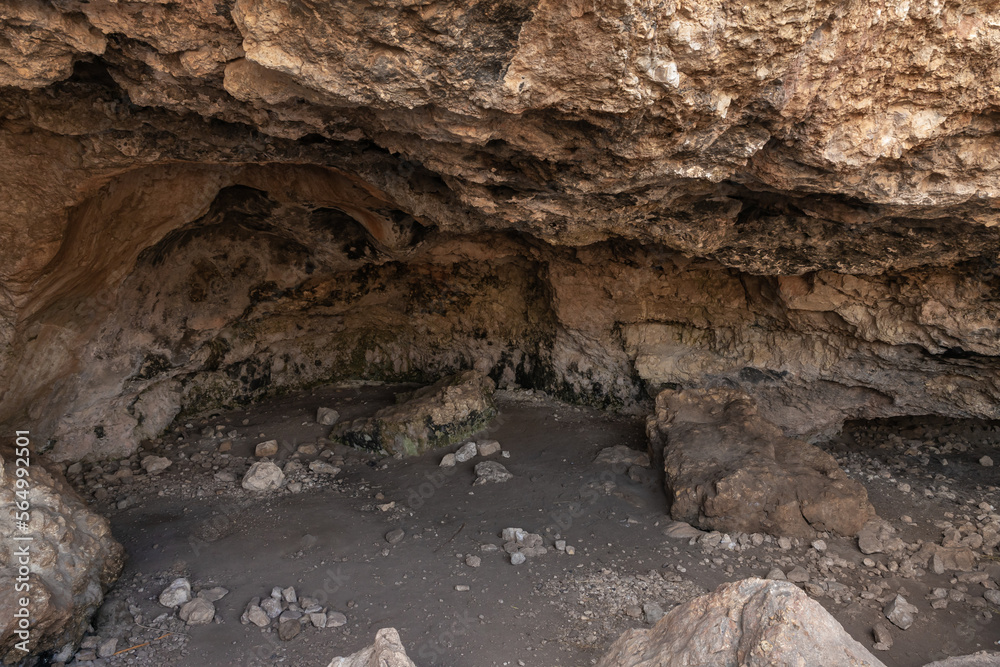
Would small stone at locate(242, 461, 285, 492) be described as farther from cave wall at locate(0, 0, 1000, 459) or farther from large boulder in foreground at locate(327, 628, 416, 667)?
large boulder in foreground at locate(327, 628, 416, 667)

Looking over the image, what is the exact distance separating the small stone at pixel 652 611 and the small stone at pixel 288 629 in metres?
1.84

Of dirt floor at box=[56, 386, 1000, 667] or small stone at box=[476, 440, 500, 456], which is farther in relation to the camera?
small stone at box=[476, 440, 500, 456]

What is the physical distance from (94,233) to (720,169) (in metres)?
3.94

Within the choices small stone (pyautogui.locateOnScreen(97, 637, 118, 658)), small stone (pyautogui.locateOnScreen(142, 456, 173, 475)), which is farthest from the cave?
small stone (pyautogui.locateOnScreen(142, 456, 173, 475))

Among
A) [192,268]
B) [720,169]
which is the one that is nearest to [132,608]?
[192,268]

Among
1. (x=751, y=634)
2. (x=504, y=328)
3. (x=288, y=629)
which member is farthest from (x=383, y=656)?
(x=504, y=328)

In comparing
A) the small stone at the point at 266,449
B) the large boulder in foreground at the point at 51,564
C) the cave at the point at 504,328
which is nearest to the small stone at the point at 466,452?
the cave at the point at 504,328

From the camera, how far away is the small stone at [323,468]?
5.02 meters

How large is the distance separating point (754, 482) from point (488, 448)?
2248mm

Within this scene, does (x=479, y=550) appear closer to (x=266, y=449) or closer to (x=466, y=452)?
(x=466, y=452)

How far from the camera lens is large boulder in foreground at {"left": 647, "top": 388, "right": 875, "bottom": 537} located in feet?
12.7

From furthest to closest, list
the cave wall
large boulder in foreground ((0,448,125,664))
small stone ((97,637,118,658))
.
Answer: small stone ((97,637,118,658)) < large boulder in foreground ((0,448,125,664)) < the cave wall

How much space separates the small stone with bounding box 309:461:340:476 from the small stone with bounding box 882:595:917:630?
389cm

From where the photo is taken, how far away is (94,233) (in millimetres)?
4055
